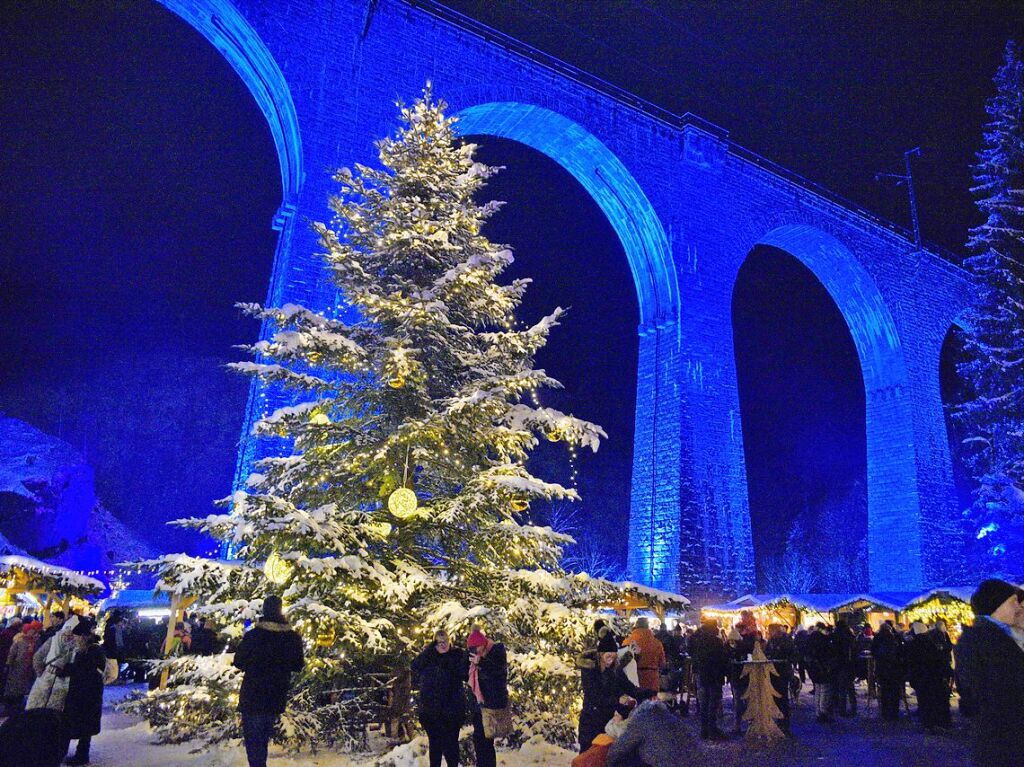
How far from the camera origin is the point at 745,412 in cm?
3575

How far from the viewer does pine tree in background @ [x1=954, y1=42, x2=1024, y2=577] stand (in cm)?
1759

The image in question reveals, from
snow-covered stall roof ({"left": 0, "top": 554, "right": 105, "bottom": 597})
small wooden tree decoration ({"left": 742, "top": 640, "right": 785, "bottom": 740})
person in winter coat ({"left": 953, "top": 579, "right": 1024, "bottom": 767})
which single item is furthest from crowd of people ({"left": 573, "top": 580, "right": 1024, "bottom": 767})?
snow-covered stall roof ({"left": 0, "top": 554, "right": 105, "bottom": 597})

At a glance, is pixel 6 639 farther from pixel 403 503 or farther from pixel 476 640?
pixel 476 640

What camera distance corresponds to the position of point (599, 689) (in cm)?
456

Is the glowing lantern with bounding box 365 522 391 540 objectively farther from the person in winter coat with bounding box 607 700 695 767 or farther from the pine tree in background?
the pine tree in background

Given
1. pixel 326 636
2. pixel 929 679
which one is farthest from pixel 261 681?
pixel 929 679

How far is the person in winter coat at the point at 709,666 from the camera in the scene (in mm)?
7797

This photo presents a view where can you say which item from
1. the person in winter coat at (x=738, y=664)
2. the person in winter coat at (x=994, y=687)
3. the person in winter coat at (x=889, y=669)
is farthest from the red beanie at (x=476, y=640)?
the person in winter coat at (x=889, y=669)

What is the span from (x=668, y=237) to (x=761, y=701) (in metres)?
11.4

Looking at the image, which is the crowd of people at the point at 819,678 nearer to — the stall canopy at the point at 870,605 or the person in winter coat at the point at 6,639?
the stall canopy at the point at 870,605

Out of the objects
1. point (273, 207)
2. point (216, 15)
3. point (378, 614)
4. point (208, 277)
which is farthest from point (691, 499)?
point (208, 277)

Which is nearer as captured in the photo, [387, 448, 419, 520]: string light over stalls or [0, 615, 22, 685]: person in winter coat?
[387, 448, 419, 520]: string light over stalls

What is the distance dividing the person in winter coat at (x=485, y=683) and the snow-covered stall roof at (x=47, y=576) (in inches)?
354

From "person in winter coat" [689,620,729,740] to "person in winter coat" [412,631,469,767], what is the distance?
4053mm
